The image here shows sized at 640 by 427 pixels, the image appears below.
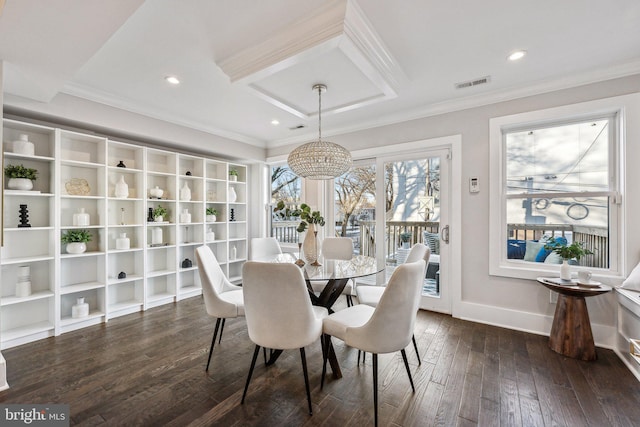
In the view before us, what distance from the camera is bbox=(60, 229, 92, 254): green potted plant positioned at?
9.87 ft

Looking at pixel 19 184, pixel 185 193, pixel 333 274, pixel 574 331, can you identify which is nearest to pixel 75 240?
pixel 19 184

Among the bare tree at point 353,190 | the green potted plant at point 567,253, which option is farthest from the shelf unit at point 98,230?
the green potted plant at point 567,253

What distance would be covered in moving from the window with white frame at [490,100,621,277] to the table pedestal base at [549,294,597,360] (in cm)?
52

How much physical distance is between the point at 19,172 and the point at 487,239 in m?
4.95

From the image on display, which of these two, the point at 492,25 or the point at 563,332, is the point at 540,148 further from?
the point at 563,332

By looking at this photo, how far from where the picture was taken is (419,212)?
363cm

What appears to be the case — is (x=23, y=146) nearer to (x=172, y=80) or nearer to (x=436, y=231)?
(x=172, y=80)

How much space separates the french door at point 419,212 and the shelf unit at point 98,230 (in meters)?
2.59

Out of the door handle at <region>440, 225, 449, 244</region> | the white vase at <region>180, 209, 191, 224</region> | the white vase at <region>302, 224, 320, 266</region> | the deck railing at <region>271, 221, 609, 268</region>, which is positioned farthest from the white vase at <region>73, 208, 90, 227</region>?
the door handle at <region>440, 225, 449, 244</region>

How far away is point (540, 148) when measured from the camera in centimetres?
298

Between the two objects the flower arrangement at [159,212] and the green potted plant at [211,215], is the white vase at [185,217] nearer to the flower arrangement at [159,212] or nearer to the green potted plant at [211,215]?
the flower arrangement at [159,212]

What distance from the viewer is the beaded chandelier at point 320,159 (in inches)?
105

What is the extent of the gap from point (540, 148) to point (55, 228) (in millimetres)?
5217

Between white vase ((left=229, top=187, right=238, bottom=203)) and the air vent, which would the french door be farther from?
white vase ((left=229, top=187, right=238, bottom=203))
